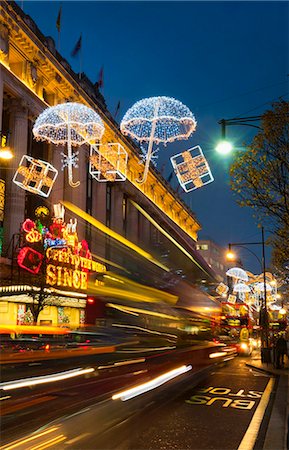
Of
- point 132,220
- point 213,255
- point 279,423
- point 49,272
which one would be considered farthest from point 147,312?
point 213,255

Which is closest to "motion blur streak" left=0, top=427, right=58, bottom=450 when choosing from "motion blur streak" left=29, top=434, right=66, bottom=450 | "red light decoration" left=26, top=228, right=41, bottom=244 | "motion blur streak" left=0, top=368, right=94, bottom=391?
"motion blur streak" left=29, top=434, right=66, bottom=450

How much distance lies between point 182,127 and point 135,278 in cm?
591

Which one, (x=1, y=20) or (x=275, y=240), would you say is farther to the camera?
(x=1, y=20)

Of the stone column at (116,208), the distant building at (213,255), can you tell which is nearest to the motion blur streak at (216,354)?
the stone column at (116,208)

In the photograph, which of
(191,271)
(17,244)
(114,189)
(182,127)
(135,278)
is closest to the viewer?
(135,278)

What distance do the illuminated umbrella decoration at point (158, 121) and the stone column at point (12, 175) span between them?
19.9 m

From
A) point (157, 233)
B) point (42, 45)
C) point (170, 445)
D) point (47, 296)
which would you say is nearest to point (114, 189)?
point (42, 45)

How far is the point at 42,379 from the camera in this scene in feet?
48.5

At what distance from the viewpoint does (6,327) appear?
45.0 ft

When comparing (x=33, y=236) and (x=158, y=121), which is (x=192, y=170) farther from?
(x=33, y=236)

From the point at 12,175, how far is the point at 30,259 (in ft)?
21.4

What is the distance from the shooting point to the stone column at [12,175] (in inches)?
1439

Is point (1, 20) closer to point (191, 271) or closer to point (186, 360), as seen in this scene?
point (191, 271)

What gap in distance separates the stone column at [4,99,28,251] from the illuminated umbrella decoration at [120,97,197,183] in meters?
19.9
